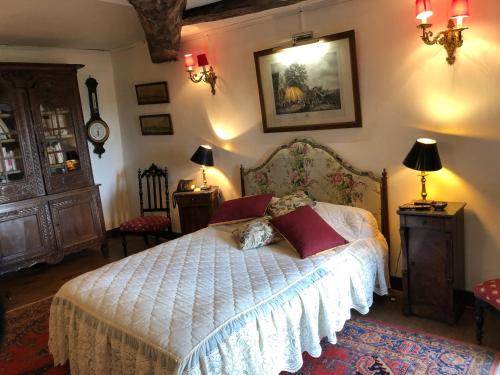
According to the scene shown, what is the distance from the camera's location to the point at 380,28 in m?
3.08

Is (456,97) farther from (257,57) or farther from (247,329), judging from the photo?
(247,329)

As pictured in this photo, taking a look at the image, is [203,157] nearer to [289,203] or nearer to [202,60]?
[202,60]

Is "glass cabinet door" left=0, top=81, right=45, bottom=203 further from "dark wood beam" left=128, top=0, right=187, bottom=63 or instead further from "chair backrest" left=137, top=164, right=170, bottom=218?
"dark wood beam" left=128, top=0, right=187, bottom=63

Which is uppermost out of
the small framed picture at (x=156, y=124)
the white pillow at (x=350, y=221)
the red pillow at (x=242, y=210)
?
the small framed picture at (x=156, y=124)

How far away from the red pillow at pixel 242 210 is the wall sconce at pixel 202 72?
4.49ft

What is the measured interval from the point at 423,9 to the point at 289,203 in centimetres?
165

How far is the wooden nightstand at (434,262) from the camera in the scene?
270cm

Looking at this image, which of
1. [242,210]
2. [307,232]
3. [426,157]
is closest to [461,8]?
[426,157]

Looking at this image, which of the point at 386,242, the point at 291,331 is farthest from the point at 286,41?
the point at 291,331

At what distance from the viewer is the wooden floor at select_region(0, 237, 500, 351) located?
2697mm

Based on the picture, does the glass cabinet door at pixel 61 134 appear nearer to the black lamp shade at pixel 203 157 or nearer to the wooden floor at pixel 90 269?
the wooden floor at pixel 90 269

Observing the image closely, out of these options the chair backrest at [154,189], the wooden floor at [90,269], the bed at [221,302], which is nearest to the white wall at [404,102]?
the bed at [221,302]

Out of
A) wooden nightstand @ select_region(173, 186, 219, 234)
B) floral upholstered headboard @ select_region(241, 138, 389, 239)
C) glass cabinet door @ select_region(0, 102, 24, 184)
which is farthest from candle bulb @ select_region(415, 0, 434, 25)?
glass cabinet door @ select_region(0, 102, 24, 184)

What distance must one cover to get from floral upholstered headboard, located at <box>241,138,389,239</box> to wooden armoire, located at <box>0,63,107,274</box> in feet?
6.51
